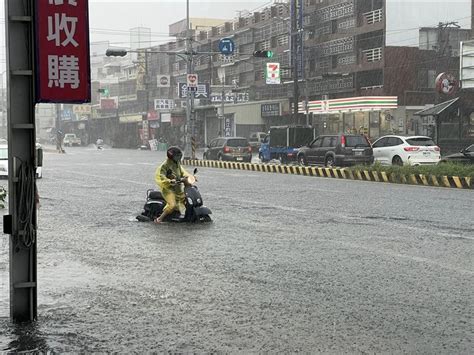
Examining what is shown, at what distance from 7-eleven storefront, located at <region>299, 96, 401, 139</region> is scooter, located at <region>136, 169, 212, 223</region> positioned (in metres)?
36.4

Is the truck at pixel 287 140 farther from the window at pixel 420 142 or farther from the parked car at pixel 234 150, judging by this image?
the window at pixel 420 142

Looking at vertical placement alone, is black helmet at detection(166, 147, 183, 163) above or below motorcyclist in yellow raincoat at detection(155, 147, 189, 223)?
above

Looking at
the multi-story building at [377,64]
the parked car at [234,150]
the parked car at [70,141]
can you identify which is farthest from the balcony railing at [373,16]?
the parked car at [70,141]

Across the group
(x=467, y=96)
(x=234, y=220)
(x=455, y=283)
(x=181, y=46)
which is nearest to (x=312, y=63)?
(x=467, y=96)

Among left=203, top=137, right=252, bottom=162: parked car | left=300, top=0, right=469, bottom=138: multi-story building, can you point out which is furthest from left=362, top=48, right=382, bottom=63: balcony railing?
left=203, top=137, right=252, bottom=162: parked car

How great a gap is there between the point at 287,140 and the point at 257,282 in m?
27.8

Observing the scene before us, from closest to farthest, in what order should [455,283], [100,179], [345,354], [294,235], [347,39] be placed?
1. [345,354]
2. [455,283]
3. [294,235]
4. [100,179]
5. [347,39]

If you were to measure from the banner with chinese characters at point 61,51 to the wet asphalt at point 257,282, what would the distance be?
1.95 metres

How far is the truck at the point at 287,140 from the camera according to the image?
34.4m

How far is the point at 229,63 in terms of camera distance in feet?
247

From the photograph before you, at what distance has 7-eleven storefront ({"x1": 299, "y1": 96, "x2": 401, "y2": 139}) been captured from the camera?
158ft

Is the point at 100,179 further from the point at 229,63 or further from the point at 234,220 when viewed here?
the point at 229,63

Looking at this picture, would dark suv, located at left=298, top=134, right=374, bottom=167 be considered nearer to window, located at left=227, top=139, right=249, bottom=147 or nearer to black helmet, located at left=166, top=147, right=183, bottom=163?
window, located at left=227, top=139, right=249, bottom=147

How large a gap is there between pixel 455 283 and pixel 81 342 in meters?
4.06
